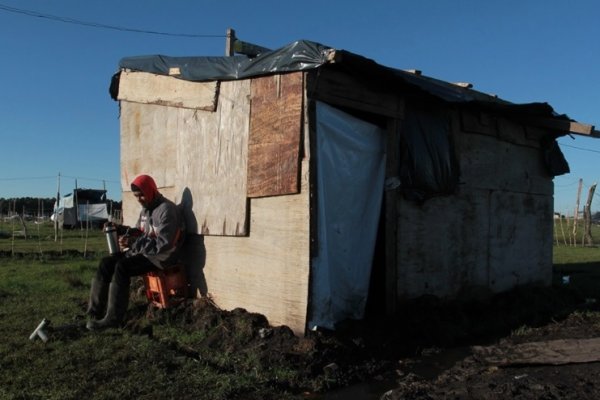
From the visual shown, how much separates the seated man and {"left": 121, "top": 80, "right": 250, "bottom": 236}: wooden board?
44 centimetres

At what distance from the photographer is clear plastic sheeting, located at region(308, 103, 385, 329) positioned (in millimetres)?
5801

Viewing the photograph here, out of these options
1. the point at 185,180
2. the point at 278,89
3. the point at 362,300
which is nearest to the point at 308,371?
the point at 362,300

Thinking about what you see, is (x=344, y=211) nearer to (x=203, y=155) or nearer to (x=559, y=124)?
(x=203, y=155)

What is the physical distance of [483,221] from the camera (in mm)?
8328

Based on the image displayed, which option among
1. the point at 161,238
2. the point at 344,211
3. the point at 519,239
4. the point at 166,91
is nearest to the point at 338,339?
the point at 344,211

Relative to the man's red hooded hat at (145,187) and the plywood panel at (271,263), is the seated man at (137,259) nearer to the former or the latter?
the man's red hooded hat at (145,187)

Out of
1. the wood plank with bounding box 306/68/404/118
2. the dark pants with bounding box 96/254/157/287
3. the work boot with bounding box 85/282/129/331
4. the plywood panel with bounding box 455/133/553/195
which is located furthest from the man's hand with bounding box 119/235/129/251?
the plywood panel with bounding box 455/133/553/195

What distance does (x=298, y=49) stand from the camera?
5.70 m

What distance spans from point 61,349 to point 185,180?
265 centimetres

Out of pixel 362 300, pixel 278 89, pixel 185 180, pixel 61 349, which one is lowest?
pixel 61 349

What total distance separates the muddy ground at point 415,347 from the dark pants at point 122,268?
0.56 metres

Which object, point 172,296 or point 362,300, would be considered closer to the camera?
point 362,300

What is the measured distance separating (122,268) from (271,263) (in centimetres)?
177

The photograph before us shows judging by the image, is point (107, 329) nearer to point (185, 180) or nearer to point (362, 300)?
point (185, 180)
